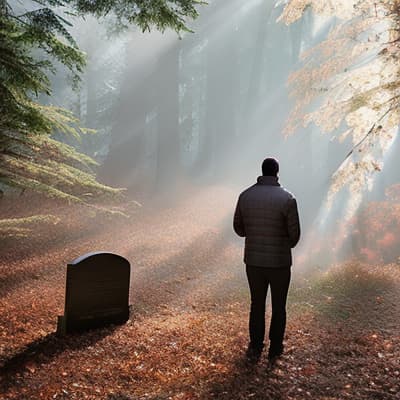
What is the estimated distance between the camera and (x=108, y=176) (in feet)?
74.7

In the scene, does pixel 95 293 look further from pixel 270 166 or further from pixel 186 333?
pixel 270 166

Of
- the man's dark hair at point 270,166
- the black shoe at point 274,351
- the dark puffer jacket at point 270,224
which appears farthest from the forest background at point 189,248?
the man's dark hair at point 270,166

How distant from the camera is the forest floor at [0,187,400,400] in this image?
4207mm

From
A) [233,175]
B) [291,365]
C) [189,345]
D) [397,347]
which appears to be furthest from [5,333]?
[233,175]

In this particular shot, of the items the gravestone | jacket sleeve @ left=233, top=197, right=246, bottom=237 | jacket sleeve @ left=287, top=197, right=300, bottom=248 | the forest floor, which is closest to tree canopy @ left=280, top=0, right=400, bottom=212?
the forest floor

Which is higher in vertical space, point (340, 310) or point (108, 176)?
point (108, 176)

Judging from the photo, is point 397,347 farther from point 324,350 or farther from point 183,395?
point 183,395

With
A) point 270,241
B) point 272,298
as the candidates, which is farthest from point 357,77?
point 272,298

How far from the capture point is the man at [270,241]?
15.6 ft

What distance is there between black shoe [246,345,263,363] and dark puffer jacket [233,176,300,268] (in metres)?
1.22

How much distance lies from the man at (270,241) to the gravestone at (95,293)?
256cm

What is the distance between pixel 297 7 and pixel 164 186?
14075mm

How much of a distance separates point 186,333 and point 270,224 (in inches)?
105

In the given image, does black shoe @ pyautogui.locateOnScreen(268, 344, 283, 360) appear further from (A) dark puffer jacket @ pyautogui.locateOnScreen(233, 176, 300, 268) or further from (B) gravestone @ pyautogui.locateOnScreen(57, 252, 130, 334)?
(B) gravestone @ pyautogui.locateOnScreen(57, 252, 130, 334)
